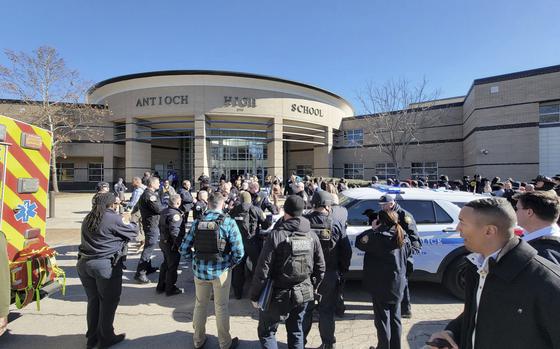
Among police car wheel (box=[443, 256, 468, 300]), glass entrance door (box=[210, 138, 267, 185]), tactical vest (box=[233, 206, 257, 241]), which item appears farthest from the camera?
glass entrance door (box=[210, 138, 267, 185])

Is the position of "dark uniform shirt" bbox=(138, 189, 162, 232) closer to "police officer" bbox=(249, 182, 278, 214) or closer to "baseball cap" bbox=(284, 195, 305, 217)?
"police officer" bbox=(249, 182, 278, 214)

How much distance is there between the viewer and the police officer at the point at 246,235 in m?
4.89

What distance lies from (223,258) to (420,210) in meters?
3.45

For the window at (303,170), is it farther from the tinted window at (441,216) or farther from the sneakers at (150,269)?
the tinted window at (441,216)

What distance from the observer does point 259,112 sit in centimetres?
2698

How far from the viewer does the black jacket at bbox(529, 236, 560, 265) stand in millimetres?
1950

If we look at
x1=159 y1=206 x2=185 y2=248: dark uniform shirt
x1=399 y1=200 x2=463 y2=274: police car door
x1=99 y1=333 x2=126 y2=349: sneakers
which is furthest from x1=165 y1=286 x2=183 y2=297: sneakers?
x1=399 y1=200 x2=463 y2=274: police car door

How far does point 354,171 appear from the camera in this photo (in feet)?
107

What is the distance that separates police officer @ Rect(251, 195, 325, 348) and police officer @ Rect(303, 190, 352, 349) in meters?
0.41

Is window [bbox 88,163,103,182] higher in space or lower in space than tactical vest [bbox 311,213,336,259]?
higher

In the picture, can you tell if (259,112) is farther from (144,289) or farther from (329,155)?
(144,289)

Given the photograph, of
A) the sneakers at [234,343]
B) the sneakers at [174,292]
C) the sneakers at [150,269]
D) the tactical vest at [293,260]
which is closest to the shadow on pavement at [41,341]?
the sneakers at [174,292]

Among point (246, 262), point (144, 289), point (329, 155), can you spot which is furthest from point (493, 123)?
point (144, 289)

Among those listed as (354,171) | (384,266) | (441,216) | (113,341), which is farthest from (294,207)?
(354,171)
